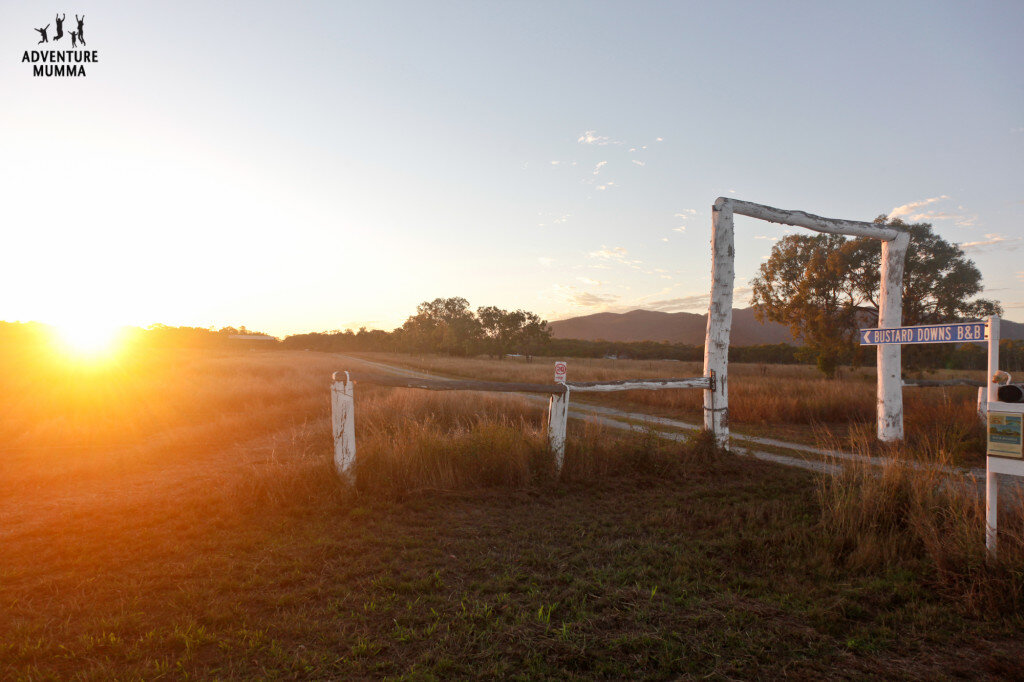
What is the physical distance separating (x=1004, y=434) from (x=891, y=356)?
6.91 m

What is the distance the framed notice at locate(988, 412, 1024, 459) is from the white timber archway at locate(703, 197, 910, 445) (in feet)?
13.9

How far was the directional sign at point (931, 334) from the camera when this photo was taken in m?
4.98

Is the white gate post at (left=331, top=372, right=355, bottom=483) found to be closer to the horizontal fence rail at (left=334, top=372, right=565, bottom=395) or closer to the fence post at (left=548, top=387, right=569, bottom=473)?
the horizontal fence rail at (left=334, top=372, right=565, bottom=395)

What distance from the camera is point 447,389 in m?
6.66

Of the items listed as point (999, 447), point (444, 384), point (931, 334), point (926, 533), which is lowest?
point (926, 533)

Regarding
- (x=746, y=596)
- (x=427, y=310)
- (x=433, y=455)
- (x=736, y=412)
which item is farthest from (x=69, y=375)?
(x=427, y=310)

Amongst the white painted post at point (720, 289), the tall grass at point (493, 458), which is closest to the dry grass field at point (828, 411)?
the white painted post at point (720, 289)

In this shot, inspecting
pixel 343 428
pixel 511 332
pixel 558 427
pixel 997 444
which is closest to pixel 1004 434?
pixel 997 444

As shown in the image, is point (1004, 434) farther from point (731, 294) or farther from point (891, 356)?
point (891, 356)

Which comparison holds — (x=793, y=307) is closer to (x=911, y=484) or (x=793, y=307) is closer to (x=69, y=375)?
(x=911, y=484)

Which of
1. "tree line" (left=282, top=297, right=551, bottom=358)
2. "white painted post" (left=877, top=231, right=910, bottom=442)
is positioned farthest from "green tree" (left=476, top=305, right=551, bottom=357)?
"white painted post" (left=877, top=231, right=910, bottom=442)

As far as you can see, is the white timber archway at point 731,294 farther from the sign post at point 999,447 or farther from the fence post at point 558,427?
the sign post at point 999,447

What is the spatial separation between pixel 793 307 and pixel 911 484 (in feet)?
62.5

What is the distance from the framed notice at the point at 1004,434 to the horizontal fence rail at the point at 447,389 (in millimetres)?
4170
